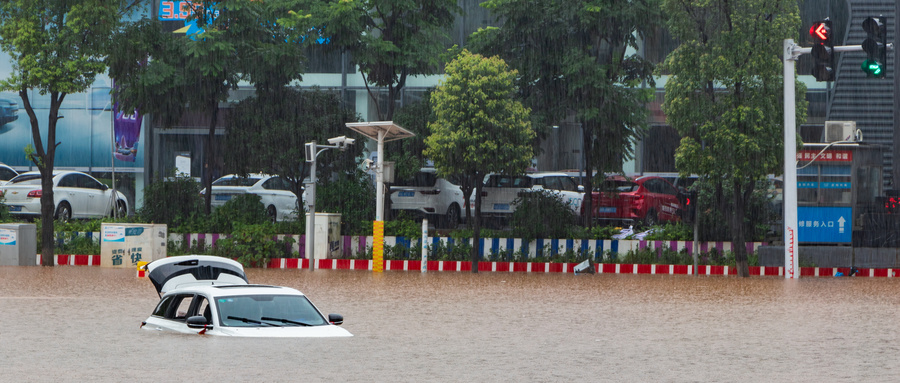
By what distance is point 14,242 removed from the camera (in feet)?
87.7

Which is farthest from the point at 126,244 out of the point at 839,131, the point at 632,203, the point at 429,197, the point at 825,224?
the point at 839,131

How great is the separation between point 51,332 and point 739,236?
17261 mm

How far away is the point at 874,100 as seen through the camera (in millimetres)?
33500

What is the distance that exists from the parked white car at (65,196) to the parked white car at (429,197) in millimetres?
8887

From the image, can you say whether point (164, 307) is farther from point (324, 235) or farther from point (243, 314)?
point (324, 235)

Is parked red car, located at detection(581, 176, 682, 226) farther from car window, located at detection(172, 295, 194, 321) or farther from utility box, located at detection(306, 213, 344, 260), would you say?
car window, located at detection(172, 295, 194, 321)

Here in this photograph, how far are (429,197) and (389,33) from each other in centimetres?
492

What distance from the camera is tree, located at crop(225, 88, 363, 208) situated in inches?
1161

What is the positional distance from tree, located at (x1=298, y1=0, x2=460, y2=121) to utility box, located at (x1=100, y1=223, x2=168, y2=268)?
709 centimetres

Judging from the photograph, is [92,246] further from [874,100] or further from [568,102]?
[874,100]

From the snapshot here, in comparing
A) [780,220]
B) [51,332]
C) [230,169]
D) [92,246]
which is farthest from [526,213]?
[51,332]

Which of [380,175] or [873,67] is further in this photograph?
[380,175]

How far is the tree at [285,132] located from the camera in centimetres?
2950

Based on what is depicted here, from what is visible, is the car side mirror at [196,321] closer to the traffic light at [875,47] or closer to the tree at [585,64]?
the traffic light at [875,47]
